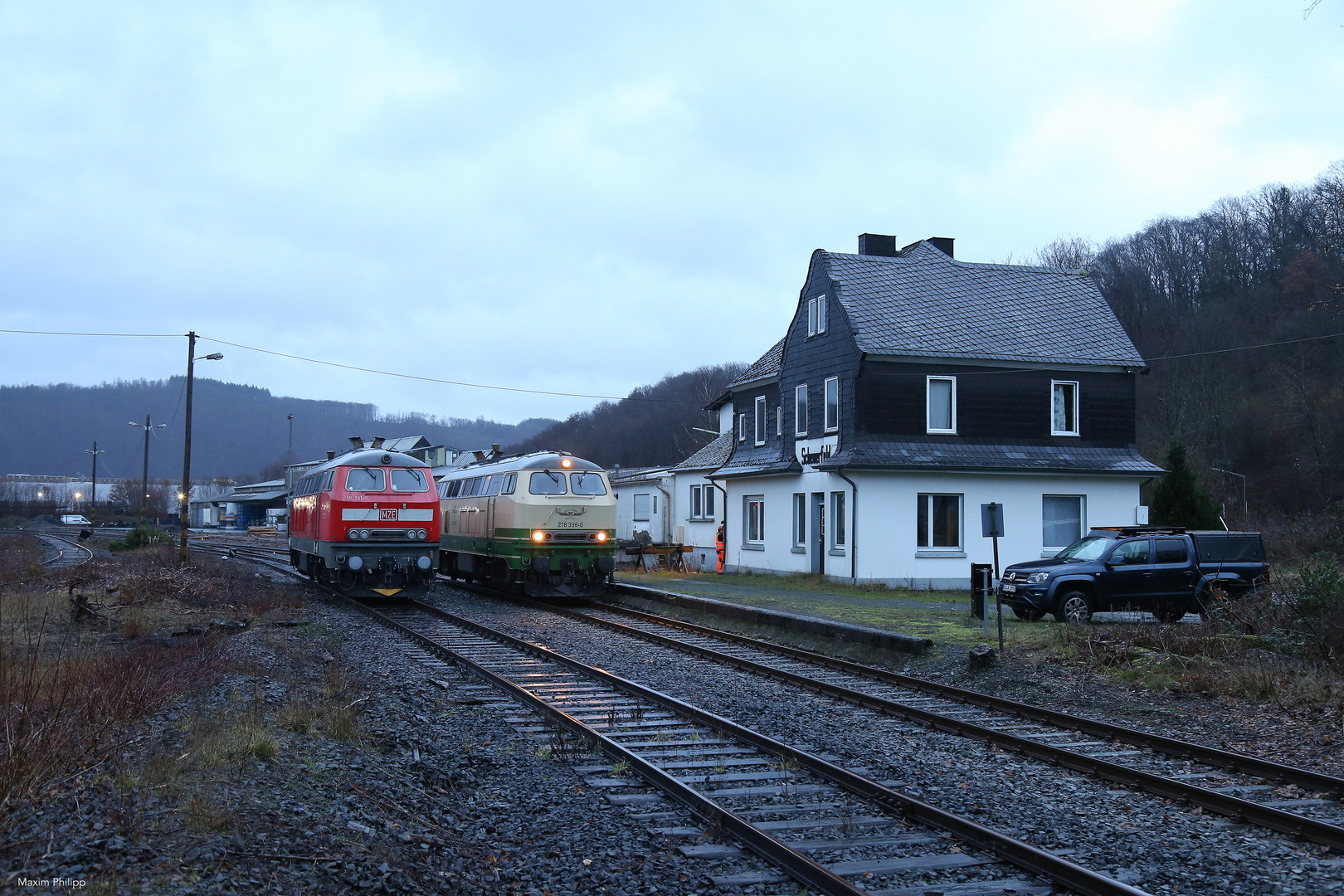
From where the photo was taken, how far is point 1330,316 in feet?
143

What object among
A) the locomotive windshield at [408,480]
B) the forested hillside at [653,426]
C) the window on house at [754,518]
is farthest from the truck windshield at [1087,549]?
the forested hillside at [653,426]

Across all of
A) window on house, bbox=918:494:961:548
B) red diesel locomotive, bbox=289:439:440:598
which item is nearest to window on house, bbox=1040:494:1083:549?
window on house, bbox=918:494:961:548

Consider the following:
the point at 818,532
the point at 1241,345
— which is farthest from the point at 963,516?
the point at 1241,345

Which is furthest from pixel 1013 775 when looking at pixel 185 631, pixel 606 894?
pixel 185 631

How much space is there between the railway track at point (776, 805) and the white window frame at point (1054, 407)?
65.9 feet

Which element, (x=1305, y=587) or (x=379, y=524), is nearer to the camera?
(x=1305, y=587)

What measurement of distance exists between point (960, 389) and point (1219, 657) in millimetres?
15476

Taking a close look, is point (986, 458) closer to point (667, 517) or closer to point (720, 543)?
point (720, 543)

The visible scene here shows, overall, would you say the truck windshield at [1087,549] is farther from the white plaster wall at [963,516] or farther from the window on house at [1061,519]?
the window on house at [1061,519]

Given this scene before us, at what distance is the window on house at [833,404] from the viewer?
27578 millimetres

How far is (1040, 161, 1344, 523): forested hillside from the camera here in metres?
44.9

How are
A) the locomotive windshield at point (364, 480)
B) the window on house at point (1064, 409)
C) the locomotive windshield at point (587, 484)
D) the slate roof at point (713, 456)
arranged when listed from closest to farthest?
the locomotive windshield at point (364, 480), the locomotive windshield at point (587, 484), the window on house at point (1064, 409), the slate roof at point (713, 456)

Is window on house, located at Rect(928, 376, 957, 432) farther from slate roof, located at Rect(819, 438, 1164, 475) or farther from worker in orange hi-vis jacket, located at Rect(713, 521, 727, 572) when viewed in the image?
worker in orange hi-vis jacket, located at Rect(713, 521, 727, 572)

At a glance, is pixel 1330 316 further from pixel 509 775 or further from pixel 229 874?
pixel 229 874
